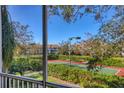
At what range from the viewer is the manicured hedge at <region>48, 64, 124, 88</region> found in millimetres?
3193

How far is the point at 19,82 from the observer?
160 inches

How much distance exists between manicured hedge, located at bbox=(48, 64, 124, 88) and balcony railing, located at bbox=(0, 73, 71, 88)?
230 mm

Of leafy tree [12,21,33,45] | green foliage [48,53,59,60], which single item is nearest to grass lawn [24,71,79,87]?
green foliage [48,53,59,60]

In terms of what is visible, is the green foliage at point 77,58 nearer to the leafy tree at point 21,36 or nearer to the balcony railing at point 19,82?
the balcony railing at point 19,82

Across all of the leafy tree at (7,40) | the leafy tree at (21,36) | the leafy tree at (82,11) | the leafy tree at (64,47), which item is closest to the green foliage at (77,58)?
the leafy tree at (64,47)

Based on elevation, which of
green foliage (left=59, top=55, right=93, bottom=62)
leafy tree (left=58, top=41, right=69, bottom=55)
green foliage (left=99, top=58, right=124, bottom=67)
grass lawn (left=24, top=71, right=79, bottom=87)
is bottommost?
grass lawn (left=24, top=71, right=79, bottom=87)

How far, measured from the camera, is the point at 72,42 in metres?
3.53

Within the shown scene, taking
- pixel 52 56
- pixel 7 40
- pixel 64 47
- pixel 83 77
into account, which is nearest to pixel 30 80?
pixel 52 56

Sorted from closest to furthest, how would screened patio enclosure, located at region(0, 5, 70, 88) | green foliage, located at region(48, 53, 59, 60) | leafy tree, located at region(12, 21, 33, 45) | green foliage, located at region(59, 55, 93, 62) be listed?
green foliage, located at region(59, 55, 93, 62) → screened patio enclosure, located at region(0, 5, 70, 88) → green foliage, located at region(48, 53, 59, 60) → leafy tree, located at region(12, 21, 33, 45)

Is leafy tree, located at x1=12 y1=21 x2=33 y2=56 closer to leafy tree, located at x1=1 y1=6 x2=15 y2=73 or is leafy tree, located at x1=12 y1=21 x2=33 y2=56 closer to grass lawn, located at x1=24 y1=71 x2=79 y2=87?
leafy tree, located at x1=1 y1=6 x2=15 y2=73
